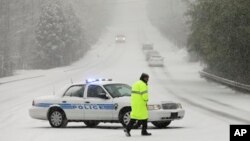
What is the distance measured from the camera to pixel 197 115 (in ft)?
81.9

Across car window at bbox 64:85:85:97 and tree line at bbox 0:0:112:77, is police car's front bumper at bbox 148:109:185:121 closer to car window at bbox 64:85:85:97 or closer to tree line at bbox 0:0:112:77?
car window at bbox 64:85:85:97

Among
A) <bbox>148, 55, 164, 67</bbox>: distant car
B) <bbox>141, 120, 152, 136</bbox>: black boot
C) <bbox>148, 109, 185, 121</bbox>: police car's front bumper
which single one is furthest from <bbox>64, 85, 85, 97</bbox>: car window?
<bbox>148, 55, 164, 67</bbox>: distant car

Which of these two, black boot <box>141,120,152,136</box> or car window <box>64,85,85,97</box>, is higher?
car window <box>64,85,85,97</box>

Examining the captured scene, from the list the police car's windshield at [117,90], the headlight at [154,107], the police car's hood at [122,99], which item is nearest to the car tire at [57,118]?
the police car's windshield at [117,90]

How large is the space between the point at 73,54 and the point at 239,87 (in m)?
58.5

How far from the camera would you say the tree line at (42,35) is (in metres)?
88.6

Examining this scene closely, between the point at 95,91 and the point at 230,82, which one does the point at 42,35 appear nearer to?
the point at 230,82

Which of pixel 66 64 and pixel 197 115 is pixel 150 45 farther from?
pixel 197 115

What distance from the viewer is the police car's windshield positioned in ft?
66.6

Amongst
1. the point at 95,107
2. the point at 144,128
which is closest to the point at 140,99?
the point at 144,128

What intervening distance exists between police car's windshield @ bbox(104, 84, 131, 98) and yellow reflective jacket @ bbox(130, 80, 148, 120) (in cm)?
348

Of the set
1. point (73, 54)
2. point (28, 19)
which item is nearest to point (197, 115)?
point (73, 54)

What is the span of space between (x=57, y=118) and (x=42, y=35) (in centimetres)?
6853

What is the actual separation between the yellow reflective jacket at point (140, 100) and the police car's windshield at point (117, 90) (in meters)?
3.48
